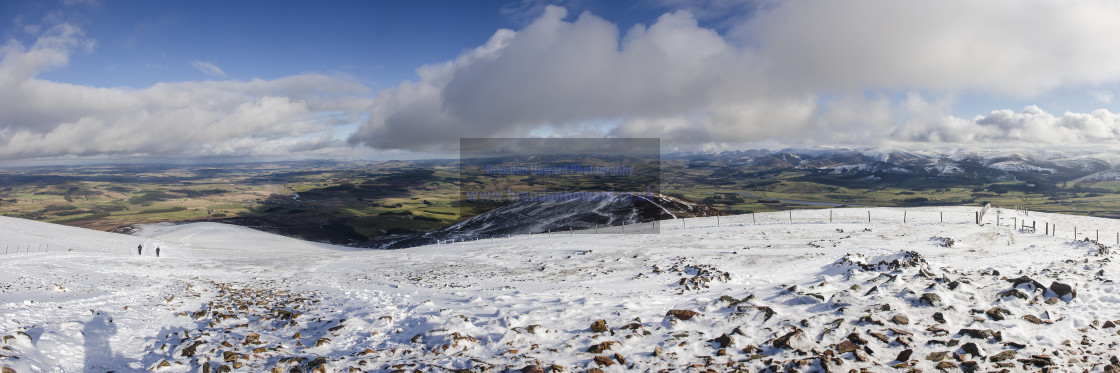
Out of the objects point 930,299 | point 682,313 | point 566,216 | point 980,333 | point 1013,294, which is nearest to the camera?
point 980,333

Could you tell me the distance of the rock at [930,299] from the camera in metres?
12.1

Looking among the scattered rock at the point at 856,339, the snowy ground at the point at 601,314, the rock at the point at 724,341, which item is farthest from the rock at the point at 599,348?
the scattered rock at the point at 856,339

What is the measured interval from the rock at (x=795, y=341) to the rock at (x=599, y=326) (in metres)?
4.14

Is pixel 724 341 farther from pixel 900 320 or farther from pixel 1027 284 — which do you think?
pixel 1027 284

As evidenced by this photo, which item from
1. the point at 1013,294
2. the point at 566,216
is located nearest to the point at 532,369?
the point at 1013,294

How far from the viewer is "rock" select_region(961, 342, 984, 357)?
30.0ft

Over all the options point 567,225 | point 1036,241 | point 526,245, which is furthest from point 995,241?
point 567,225

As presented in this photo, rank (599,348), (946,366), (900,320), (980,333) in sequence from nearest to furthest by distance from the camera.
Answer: (946,366) → (980,333) → (599,348) → (900,320)

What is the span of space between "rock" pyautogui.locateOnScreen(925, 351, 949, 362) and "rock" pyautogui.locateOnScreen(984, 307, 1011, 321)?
357cm

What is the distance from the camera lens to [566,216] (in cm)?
8019

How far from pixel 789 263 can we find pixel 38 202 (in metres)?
300

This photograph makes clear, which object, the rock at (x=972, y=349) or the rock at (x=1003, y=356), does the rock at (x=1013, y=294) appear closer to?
the rock at (x=1003, y=356)

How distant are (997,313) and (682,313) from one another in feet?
26.3

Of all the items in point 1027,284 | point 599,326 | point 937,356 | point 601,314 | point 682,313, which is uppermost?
point 1027,284
